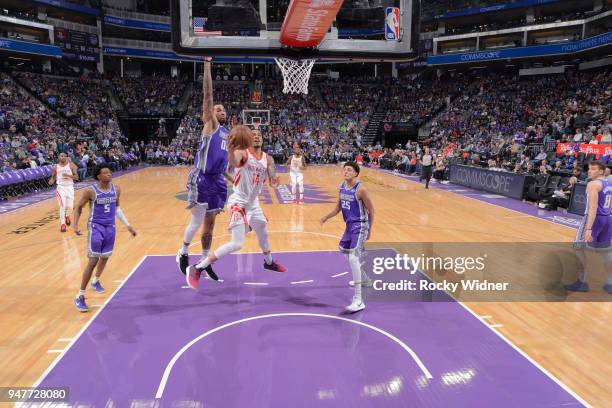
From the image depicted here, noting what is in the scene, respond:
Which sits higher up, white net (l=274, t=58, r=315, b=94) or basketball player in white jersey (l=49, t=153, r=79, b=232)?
white net (l=274, t=58, r=315, b=94)

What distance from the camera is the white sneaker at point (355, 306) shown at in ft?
18.4

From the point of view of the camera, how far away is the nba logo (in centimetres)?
1029

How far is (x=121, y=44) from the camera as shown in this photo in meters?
38.8

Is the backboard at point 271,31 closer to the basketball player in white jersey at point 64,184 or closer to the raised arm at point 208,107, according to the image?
the basketball player in white jersey at point 64,184

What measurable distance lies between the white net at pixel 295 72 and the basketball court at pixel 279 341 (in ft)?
16.6

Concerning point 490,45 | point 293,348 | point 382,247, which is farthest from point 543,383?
point 490,45

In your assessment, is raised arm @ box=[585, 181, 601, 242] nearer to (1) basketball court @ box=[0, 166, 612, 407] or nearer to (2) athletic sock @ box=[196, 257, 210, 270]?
(1) basketball court @ box=[0, 166, 612, 407]

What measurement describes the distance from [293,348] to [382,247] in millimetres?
4652

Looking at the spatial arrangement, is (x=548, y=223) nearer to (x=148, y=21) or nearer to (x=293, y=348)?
(x=293, y=348)

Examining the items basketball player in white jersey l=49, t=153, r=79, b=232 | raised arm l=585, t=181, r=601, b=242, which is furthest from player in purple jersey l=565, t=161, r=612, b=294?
basketball player in white jersey l=49, t=153, r=79, b=232

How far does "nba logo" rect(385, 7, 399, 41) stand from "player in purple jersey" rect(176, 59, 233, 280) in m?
5.73

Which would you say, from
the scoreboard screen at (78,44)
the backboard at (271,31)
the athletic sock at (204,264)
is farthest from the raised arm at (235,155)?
the scoreboard screen at (78,44)

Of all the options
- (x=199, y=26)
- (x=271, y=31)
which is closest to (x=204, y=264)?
(x=199, y=26)

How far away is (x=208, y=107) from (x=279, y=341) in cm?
278
